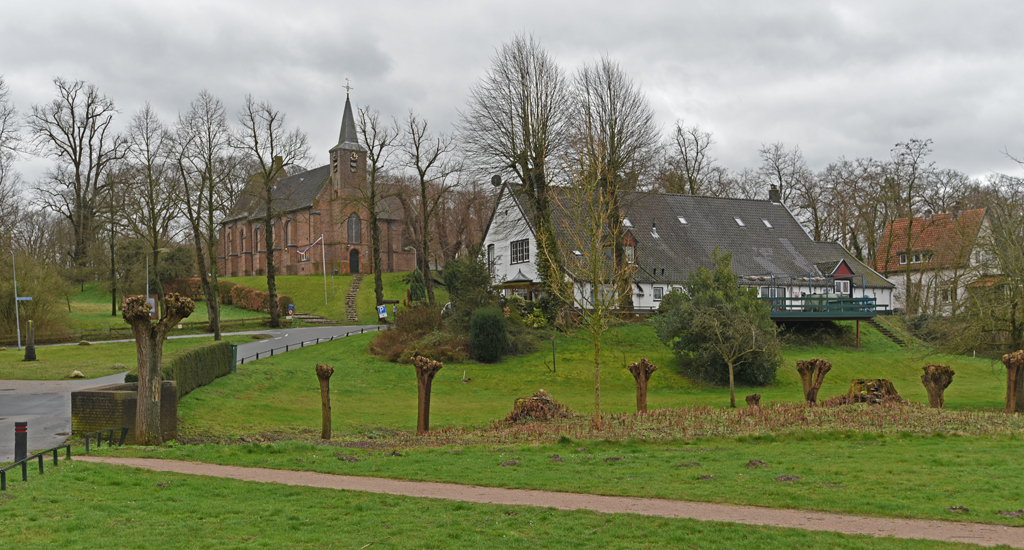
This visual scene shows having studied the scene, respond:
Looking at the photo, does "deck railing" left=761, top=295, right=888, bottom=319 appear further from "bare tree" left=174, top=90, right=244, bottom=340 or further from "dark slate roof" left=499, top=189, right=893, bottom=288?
"bare tree" left=174, top=90, right=244, bottom=340

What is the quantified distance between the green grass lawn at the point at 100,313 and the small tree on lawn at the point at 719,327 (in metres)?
30.6

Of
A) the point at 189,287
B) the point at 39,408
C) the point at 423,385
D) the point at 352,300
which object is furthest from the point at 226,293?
the point at 423,385

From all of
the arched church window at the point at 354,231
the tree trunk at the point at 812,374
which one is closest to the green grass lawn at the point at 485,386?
the tree trunk at the point at 812,374

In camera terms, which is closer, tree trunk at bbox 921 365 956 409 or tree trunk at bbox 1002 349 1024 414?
tree trunk at bbox 1002 349 1024 414

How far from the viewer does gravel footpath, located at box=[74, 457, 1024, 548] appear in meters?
8.32

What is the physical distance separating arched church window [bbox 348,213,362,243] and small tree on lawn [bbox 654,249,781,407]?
44.0m

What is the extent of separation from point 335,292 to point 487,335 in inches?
1216

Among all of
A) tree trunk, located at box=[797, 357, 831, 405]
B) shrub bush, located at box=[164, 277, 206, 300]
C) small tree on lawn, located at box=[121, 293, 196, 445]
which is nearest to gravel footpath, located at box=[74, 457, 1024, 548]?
small tree on lawn, located at box=[121, 293, 196, 445]

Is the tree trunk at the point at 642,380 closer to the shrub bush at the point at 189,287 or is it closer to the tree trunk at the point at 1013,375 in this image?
the tree trunk at the point at 1013,375

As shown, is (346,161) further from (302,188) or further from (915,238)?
(915,238)

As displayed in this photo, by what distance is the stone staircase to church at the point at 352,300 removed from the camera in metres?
54.0

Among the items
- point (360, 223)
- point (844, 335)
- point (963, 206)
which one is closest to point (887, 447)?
point (844, 335)

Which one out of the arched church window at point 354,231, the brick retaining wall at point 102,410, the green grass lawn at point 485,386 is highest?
the arched church window at point 354,231

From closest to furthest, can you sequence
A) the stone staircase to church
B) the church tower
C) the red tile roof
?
the red tile roof → the stone staircase to church → the church tower
